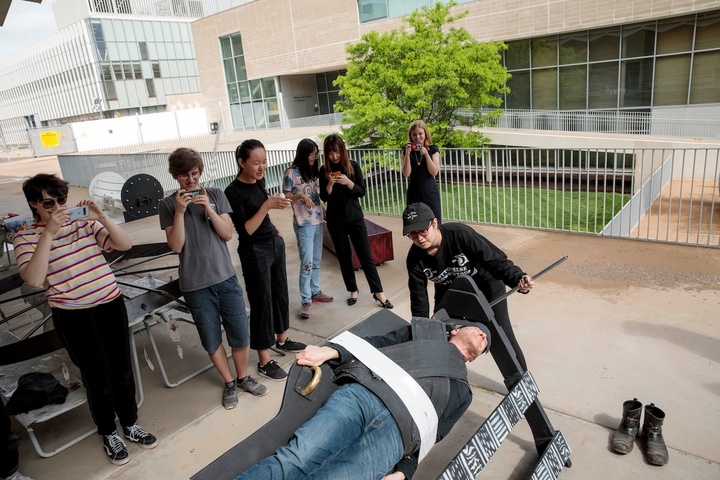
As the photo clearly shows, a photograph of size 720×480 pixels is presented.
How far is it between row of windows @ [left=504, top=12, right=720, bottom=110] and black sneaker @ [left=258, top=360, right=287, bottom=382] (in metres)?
19.5

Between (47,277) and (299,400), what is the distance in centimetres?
181

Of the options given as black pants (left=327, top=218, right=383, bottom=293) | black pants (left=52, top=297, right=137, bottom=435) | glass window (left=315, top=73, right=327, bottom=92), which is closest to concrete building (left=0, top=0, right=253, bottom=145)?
glass window (left=315, top=73, right=327, bottom=92)

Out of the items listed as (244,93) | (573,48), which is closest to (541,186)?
(573,48)

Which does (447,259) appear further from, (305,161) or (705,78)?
(705,78)

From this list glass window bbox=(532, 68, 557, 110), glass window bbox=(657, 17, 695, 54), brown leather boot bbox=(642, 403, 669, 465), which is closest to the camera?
brown leather boot bbox=(642, 403, 669, 465)

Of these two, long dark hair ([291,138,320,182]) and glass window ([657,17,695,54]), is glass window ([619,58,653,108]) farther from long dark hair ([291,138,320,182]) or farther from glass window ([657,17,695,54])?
long dark hair ([291,138,320,182])

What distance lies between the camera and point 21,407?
3223mm

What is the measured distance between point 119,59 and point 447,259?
55928 millimetres

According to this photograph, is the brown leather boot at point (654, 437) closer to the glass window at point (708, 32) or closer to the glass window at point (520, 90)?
the glass window at point (708, 32)

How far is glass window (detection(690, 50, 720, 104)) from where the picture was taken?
56.5 feet

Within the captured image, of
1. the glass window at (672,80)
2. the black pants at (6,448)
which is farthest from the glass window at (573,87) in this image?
the black pants at (6,448)

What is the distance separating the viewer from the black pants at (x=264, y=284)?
3.94m

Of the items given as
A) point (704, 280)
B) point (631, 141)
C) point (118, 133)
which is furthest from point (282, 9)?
point (704, 280)

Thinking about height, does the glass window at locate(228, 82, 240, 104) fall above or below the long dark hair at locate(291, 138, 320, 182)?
above
